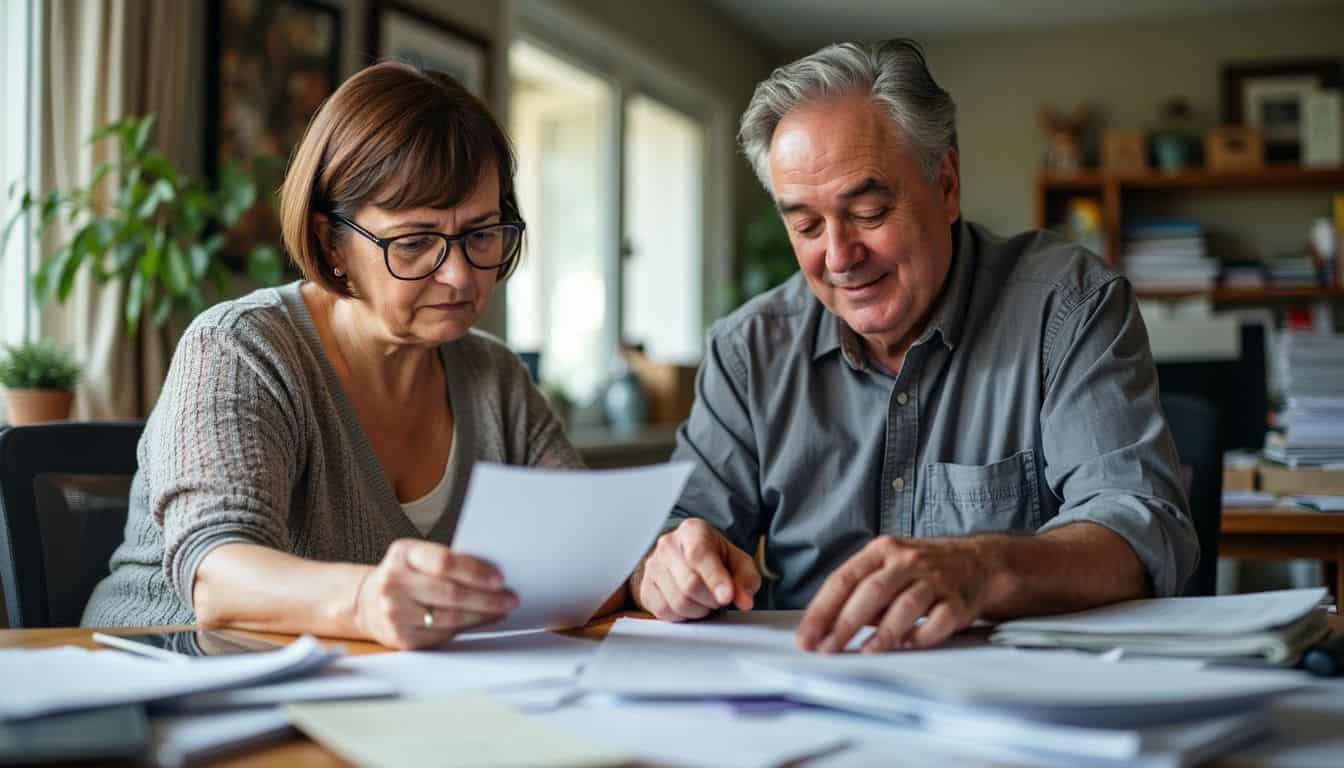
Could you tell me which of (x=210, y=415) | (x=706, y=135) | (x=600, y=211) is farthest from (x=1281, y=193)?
(x=210, y=415)

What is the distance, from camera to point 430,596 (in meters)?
0.92

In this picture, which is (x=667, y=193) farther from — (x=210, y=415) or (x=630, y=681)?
(x=630, y=681)

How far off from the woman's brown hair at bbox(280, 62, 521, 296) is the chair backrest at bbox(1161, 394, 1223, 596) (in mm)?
1037

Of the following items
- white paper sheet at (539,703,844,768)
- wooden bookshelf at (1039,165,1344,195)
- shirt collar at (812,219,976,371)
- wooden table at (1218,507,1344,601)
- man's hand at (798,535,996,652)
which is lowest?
wooden table at (1218,507,1344,601)

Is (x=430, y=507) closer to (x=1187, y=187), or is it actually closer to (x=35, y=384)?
(x=35, y=384)

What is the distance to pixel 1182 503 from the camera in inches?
48.7

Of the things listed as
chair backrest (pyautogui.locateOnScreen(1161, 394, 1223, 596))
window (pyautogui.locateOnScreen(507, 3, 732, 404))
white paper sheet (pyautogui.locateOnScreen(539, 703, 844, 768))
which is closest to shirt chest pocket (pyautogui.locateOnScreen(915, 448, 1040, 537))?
chair backrest (pyautogui.locateOnScreen(1161, 394, 1223, 596))

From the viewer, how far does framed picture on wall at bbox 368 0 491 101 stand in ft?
11.5

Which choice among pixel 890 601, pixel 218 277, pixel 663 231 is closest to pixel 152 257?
pixel 218 277

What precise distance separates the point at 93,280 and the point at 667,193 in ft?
12.5

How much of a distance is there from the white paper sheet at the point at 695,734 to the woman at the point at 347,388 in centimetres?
39

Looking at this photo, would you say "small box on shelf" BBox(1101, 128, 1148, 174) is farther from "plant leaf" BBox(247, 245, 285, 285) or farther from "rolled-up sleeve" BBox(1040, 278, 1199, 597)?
"rolled-up sleeve" BBox(1040, 278, 1199, 597)

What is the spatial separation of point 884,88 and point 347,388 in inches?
30.0

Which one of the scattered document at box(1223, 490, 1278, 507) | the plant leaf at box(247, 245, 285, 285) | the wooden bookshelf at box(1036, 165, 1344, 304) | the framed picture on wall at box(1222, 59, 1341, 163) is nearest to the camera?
the scattered document at box(1223, 490, 1278, 507)
